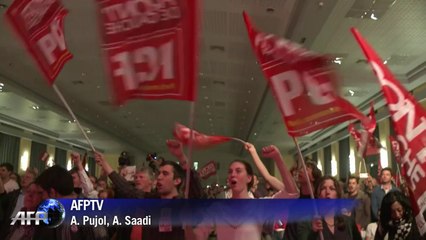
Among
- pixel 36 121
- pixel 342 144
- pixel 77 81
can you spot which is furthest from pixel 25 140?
pixel 342 144

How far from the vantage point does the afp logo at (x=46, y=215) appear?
236 centimetres

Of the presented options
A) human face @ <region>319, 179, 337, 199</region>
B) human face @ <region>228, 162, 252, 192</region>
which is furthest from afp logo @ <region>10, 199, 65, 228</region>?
human face @ <region>319, 179, 337, 199</region>

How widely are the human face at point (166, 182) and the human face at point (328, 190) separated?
1.13 metres

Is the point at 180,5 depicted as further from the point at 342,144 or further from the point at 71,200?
the point at 342,144

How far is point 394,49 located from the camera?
30.2 ft

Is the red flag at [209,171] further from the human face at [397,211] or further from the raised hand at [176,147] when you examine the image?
the human face at [397,211]

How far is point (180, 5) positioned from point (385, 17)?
601 cm

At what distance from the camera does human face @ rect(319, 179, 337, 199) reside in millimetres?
3633

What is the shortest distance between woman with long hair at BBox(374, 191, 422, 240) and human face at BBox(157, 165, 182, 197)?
4.54 feet

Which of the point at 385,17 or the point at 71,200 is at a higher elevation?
the point at 385,17

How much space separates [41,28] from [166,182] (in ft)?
3.79

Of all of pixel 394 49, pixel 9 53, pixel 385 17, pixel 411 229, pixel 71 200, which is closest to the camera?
pixel 71 200

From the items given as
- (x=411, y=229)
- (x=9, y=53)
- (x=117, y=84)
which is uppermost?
(x=9, y=53)


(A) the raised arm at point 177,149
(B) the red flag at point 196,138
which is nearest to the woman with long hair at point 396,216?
(B) the red flag at point 196,138
